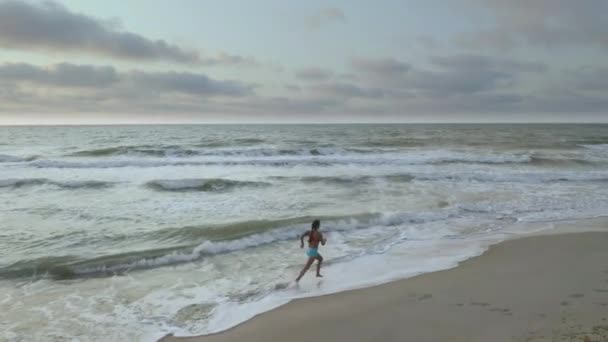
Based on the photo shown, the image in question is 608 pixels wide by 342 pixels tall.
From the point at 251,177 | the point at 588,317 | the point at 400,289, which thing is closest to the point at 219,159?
the point at 251,177

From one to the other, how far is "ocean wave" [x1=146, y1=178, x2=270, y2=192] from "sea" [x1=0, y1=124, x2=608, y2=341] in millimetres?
96

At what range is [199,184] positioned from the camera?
2103cm

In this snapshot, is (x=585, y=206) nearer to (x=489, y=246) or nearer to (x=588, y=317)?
(x=489, y=246)

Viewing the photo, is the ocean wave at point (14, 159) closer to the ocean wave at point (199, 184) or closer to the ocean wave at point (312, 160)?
the ocean wave at point (312, 160)

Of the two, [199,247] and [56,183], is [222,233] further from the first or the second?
[56,183]

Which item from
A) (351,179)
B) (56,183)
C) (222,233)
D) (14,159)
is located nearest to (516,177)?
(351,179)

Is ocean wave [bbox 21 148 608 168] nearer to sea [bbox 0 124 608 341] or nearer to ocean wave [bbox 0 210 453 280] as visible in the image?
sea [bbox 0 124 608 341]

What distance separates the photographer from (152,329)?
20.1 feet

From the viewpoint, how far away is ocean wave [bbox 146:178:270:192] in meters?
20.1

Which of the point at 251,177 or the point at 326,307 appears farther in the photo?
the point at 251,177

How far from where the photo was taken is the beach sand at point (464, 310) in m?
5.47

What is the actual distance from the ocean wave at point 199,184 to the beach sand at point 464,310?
1351 cm

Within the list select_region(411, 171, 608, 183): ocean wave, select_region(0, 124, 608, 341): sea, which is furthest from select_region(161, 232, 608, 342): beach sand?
select_region(411, 171, 608, 183): ocean wave

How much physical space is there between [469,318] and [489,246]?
474 cm
